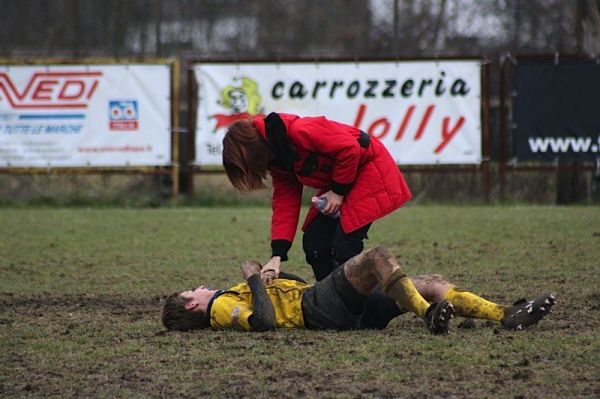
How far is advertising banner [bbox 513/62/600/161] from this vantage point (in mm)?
15398

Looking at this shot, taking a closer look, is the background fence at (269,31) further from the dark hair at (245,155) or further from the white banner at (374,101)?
the dark hair at (245,155)

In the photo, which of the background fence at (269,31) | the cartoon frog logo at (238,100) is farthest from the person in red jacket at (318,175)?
the background fence at (269,31)

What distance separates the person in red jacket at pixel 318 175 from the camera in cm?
604

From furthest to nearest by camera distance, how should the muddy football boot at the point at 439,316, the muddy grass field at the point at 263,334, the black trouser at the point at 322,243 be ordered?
the black trouser at the point at 322,243
the muddy football boot at the point at 439,316
the muddy grass field at the point at 263,334

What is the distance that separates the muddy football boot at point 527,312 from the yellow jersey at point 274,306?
3.97 ft

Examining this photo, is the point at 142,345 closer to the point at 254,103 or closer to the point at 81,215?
the point at 81,215

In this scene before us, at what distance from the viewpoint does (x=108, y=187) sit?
16922mm

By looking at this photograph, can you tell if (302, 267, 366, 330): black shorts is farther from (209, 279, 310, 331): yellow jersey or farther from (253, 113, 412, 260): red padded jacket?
(253, 113, 412, 260): red padded jacket

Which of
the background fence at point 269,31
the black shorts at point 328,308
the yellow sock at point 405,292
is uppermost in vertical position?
the background fence at point 269,31

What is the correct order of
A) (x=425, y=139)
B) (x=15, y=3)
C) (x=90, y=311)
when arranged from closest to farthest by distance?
(x=90, y=311), (x=425, y=139), (x=15, y=3)

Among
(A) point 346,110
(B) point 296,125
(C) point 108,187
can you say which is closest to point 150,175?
(C) point 108,187

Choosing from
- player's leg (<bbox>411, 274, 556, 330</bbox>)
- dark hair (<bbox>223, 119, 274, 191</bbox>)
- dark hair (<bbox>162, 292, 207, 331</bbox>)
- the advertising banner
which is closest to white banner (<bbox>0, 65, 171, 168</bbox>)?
the advertising banner

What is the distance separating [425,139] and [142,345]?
10.3m

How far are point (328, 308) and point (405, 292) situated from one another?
0.54 m
